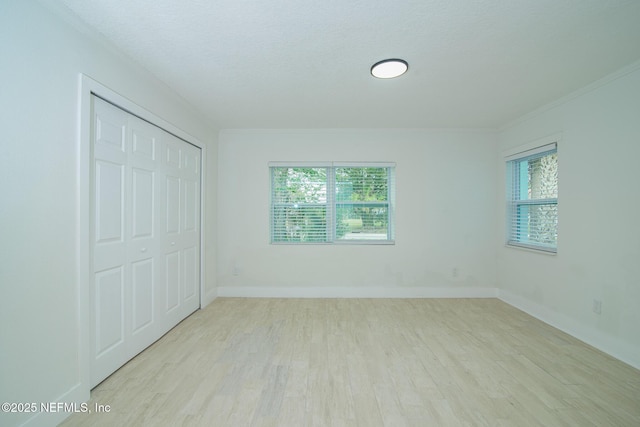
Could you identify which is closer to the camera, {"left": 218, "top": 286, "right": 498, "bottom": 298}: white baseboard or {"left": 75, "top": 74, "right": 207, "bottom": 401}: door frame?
{"left": 75, "top": 74, "right": 207, "bottom": 401}: door frame

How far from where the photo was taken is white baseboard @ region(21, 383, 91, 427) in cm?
146

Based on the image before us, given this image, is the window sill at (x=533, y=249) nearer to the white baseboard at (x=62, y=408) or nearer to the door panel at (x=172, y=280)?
the door panel at (x=172, y=280)

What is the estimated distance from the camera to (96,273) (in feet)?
6.20

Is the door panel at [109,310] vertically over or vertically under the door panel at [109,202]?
under

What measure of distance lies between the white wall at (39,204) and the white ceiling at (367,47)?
32 cm

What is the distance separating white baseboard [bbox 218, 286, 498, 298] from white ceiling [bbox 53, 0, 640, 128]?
2.53 metres

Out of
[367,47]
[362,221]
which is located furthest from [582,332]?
[367,47]

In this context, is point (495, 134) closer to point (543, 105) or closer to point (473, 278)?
point (543, 105)

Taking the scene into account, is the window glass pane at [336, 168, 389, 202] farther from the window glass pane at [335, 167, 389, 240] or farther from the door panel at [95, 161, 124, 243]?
the door panel at [95, 161, 124, 243]

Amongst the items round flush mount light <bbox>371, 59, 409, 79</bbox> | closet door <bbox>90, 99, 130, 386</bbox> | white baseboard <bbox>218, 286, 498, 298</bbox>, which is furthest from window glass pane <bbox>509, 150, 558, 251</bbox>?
closet door <bbox>90, 99, 130, 386</bbox>

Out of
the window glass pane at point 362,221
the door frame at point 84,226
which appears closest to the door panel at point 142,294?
the door frame at point 84,226

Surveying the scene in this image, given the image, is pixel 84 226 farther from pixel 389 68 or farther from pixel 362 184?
pixel 362 184

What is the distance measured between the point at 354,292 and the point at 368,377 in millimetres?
1902

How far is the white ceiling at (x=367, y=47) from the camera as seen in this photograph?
1585 millimetres
